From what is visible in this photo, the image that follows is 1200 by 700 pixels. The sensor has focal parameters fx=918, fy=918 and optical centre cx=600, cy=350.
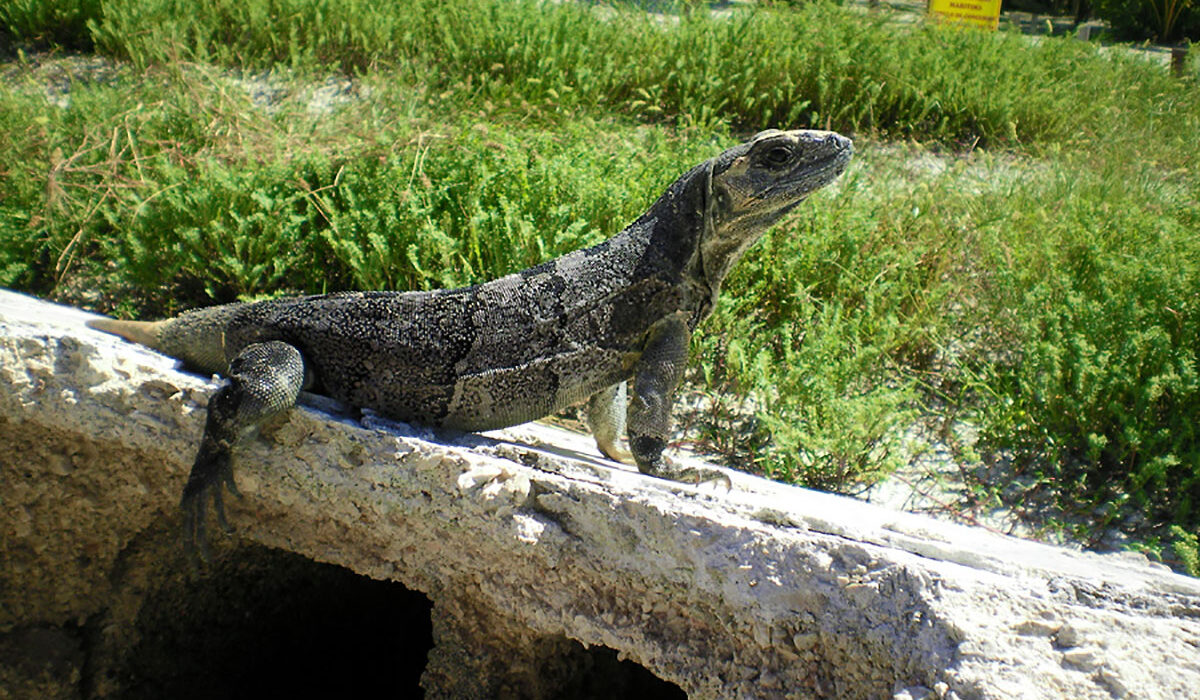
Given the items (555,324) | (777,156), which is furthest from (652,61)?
(555,324)

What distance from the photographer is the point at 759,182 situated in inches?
115

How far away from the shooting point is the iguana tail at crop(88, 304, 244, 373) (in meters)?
3.10

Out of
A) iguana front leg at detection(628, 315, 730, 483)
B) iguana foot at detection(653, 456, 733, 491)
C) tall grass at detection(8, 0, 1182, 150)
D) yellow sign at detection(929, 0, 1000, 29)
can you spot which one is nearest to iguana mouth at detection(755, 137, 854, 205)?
iguana front leg at detection(628, 315, 730, 483)

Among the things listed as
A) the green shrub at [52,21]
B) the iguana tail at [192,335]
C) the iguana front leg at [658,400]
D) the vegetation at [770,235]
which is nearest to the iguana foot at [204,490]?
the iguana tail at [192,335]

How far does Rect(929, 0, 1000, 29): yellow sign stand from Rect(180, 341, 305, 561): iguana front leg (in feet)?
28.2

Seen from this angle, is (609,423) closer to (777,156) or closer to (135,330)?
(777,156)

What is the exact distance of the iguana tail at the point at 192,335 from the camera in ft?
10.2

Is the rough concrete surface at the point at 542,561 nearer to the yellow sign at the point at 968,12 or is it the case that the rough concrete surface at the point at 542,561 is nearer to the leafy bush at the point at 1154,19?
the yellow sign at the point at 968,12

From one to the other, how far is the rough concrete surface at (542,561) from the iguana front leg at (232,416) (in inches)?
4.4

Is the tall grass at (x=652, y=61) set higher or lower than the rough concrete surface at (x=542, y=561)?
lower

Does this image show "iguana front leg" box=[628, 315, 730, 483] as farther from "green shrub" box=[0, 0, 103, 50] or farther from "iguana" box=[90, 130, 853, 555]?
"green shrub" box=[0, 0, 103, 50]

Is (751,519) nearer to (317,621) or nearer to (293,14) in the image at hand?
A: (317,621)

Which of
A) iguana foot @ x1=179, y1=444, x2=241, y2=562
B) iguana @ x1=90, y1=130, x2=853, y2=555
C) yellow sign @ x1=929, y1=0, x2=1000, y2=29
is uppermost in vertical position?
iguana @ x1=90, y1=130, x2=853, y2=555

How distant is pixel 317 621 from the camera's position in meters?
4.06
